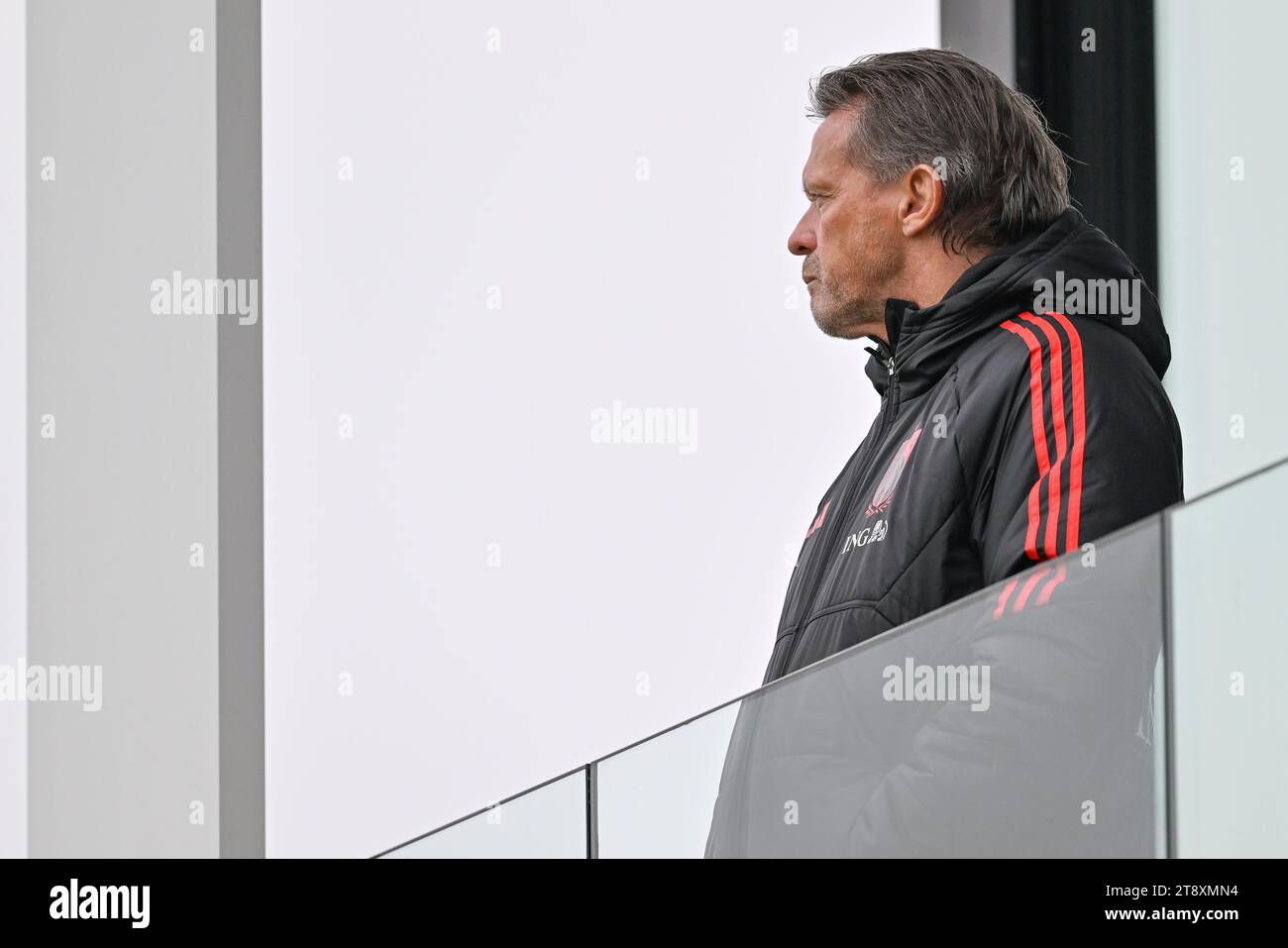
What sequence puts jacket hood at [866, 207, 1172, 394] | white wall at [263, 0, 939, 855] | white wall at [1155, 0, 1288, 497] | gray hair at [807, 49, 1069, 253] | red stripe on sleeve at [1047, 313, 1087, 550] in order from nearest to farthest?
red stripe on sleeve at [1047, 313, 1087, 550], jacket hood at [866, 207, 1172, 394], gray hair at [807, 49, 1069, 253], white wall at [1155, 0, 1288, 497], white wall at [263, 0, 939, 855]

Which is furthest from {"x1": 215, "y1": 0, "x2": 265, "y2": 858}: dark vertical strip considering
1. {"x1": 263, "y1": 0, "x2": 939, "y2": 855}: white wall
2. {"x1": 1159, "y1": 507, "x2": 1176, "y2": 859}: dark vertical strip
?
{"x1": 1159, "y1": 507, "x2": 1176, "y2": 859}: dark vertical strip

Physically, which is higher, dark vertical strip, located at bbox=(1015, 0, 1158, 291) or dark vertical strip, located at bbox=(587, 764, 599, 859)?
dark vertical strip, located at bbox=(1015, 0, 1158, 291)

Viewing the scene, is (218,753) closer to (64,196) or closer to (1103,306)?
(64,196)

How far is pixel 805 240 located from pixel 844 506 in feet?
0.87

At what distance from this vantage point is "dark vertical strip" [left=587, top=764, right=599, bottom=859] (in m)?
0.45

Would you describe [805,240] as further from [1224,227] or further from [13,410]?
[13,410]

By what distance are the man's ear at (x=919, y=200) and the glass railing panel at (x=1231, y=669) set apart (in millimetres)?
645

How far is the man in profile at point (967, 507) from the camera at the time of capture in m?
0.41

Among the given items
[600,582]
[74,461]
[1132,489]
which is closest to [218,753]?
[74,461]

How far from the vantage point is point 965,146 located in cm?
100

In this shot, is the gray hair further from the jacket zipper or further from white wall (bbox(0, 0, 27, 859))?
white wall (bbox(0, 0, 27, 859))

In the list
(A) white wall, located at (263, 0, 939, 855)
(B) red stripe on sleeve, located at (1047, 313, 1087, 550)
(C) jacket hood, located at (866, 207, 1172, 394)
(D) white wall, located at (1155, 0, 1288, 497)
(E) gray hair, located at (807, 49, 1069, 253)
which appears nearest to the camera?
(B) red stripe on sleeve, located at (1047, 313, 1087, 550)

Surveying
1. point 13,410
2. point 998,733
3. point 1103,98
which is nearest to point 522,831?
point 998,733

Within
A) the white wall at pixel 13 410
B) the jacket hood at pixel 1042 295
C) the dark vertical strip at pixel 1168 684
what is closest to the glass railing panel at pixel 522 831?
the dark vertical strip at pixel 1168 684
